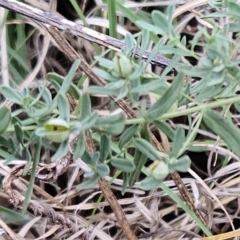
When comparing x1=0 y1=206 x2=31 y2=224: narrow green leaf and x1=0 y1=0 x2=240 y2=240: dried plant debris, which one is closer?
x1=0 y1=0 x2=240 y2=240: dried plant debris

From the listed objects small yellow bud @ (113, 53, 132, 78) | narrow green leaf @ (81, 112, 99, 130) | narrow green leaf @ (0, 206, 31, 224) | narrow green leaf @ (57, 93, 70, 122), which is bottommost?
narrow green leaf @ (0, 206, 31, 224)

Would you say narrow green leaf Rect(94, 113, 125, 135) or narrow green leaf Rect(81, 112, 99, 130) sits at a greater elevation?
narrow green leaf Rect(81, 112, 99, 130)

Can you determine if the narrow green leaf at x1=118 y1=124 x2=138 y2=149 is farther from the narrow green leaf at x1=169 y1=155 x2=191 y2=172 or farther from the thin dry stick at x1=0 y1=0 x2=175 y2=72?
the thin dry stick at x1=0 y1=0 x2=175 y2=72

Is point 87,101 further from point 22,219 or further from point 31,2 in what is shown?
point 31,2

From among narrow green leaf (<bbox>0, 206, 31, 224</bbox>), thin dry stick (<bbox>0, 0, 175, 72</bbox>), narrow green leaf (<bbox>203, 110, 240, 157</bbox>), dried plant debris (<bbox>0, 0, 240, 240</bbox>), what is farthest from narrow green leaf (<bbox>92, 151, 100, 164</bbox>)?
narrow green leaf (<bbox>0, 206, 31, 224</bbox>)

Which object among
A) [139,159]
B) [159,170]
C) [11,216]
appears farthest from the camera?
[11,216]

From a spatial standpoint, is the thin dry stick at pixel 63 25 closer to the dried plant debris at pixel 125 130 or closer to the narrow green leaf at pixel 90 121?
the dried plant debris at pixel 125 130

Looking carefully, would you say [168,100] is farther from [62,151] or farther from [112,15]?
[112,15]

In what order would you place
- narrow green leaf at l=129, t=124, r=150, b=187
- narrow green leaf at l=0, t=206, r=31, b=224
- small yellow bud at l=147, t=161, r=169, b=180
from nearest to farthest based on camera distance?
small yellow bud at l=147, t=161, r=169, b=180 < narrow green leaf at l=129, t=124, r=150, b=187 < narrow green leaf at l=0, t=206, r=31, b=224

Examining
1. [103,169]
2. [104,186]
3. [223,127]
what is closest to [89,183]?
[103,169]

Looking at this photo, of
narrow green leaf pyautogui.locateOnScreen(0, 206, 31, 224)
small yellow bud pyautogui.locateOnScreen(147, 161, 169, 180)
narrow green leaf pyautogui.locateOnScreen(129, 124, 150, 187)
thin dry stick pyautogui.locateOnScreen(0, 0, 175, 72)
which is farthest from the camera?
narrow green leaf pyautogui.locateOnScreen(0, 206, 31, 224)
